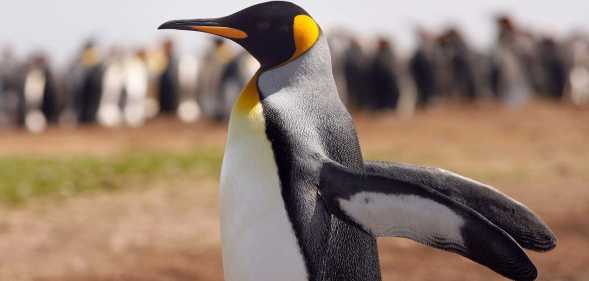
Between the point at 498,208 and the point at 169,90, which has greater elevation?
the point at 498,208

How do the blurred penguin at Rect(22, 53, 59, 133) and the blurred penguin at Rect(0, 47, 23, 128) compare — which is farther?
the blurred penguin at Rect(0, 47, 23, 128)

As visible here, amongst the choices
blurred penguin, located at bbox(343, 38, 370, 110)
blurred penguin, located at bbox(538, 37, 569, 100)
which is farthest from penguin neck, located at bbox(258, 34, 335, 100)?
blurred penguin, located at bbox(538, 37, 569, 100)

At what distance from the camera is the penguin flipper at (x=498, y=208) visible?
3029 mm

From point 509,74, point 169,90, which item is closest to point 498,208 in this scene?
point 169,90

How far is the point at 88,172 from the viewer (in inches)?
361

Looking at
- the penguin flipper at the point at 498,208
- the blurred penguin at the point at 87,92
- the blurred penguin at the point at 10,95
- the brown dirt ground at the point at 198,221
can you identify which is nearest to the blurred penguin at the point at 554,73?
the brown dirt ground at the point at 198,221

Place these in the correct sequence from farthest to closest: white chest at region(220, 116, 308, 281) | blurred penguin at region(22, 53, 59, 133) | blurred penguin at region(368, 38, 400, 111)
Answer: blurred penguin at region(368, 38, 400, 111) < blurred penguin at region(22, 53, 59, 133) < white chest at region(220, 116, 308, 281)

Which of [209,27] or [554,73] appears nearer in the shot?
[209,27]

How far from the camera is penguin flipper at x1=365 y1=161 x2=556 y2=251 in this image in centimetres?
→ 303

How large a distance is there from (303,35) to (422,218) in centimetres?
77

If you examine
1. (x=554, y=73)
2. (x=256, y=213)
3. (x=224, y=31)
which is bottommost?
(x=554, y=73)

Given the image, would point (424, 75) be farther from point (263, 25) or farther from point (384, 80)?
point (263, 25)

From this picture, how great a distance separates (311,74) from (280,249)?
601mm

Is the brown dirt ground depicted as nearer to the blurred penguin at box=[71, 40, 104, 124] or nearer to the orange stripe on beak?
the orange stripe on beak
